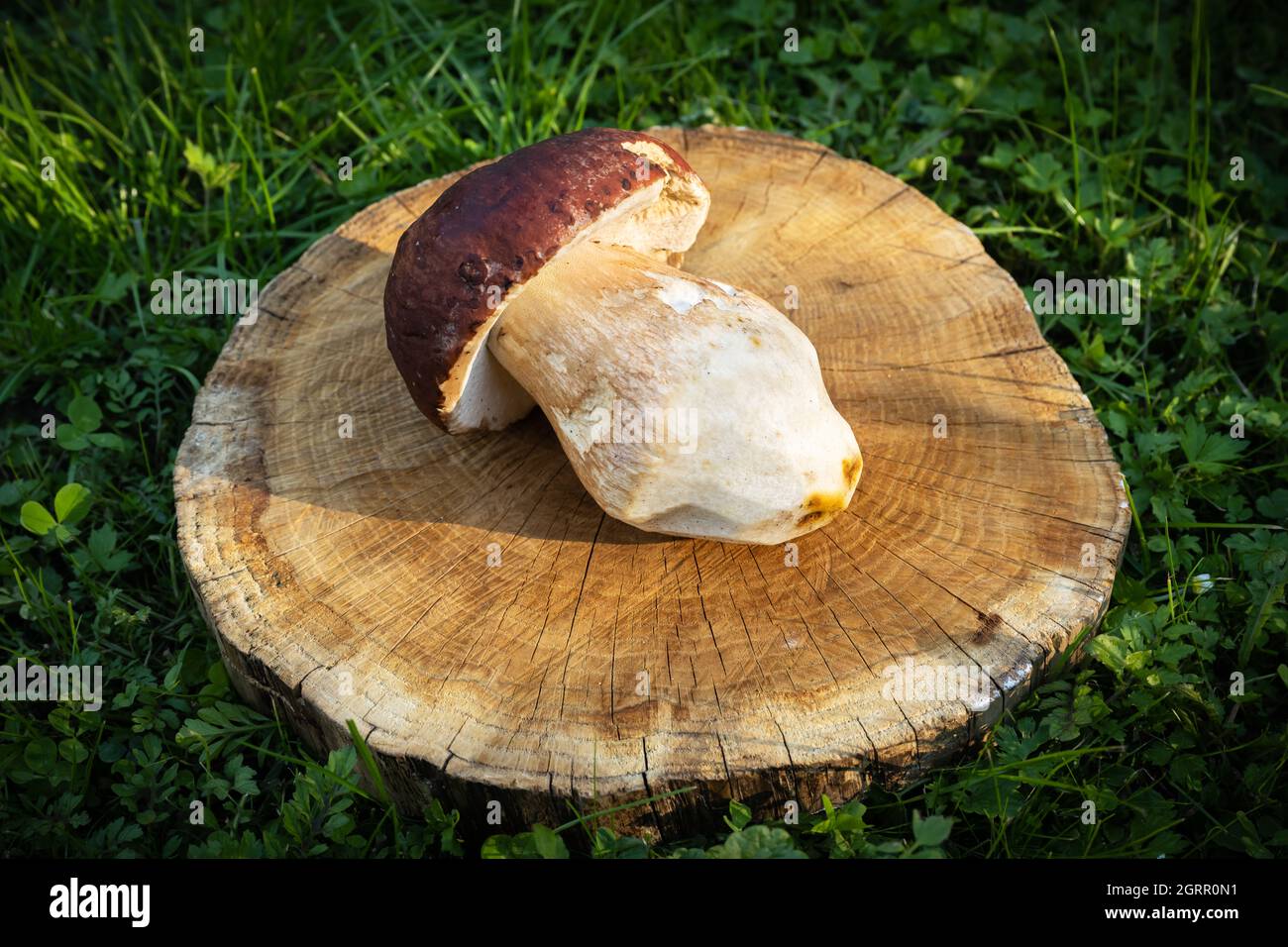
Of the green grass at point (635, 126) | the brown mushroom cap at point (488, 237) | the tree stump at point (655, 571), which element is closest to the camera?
the tree stump at point (655, 571)

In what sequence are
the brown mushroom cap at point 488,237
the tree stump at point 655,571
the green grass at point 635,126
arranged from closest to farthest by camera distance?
the tree stump at point 655,571
the brown mushroom cap at point 488,237
the green grass at point 635,126

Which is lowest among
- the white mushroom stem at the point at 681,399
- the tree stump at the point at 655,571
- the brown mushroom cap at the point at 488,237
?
the tree stump at the point at 655,571

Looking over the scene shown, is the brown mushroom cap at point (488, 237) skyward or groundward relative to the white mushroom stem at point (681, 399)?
skyward

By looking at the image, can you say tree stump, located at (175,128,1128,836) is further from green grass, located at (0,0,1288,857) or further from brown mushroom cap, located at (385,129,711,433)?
brown mushroom cap, located at (385,129,711,433)

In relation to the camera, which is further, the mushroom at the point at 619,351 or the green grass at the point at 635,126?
the green grass at the point at 635,126

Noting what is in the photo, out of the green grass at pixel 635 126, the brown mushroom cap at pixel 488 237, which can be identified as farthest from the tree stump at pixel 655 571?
the brown mushroom cap at pixel 488 237

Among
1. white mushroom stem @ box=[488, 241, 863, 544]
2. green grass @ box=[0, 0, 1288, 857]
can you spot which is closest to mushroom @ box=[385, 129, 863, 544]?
white mushroom stem @ box=[488, 241, 863, 544]

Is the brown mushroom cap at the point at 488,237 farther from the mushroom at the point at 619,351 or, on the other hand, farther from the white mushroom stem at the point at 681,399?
the white mushroom stem at the point at 681,399
